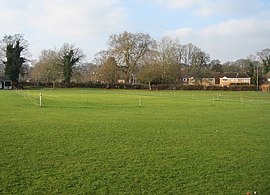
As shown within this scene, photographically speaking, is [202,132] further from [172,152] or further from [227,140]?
[172,152]

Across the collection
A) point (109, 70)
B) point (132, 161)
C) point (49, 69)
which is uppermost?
point (49, 69)

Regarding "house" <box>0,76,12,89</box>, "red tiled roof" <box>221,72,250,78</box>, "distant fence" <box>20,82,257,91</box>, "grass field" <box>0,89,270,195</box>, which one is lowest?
"grass field" <box>0,89,270,195</box>

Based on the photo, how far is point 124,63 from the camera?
91.8 metres

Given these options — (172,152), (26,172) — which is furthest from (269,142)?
(26,172)

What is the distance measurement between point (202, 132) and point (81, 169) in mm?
8117

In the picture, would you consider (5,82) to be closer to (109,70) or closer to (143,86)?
(109,70)

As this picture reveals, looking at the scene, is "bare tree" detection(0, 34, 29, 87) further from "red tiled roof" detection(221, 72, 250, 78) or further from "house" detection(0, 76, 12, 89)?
"red tiled roof" detection(221, 72, 250, 78)

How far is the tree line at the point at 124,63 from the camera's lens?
89.6 metres

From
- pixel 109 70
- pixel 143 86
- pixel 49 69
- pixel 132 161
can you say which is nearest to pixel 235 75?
pixel 143 86

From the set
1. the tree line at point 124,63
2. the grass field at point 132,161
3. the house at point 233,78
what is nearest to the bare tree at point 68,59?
the tree line at point 124,63

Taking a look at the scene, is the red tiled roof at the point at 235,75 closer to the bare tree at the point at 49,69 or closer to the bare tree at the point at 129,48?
→ the bare tree at the point at 129,48

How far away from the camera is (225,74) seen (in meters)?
128

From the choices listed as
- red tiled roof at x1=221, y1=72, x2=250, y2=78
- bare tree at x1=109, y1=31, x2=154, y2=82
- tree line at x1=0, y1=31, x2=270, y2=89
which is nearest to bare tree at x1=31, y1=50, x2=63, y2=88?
tree line at x1=0, y1=31, x2=270, y2=89

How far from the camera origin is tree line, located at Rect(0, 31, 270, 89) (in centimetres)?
8962
